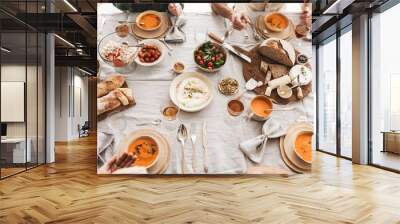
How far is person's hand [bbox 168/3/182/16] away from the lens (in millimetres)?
5914

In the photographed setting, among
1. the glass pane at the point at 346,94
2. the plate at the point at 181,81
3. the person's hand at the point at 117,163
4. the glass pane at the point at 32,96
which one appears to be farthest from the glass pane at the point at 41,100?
the glass pane at the point at 346,94

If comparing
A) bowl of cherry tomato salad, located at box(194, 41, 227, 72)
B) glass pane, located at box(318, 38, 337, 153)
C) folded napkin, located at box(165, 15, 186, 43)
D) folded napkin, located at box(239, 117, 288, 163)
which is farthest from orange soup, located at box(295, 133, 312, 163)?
glass pane, located at box(318, 38, 337, 153)

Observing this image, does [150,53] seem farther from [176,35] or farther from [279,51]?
[279,51]

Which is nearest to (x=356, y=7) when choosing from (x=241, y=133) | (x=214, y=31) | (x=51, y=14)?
(x=214, y=31)

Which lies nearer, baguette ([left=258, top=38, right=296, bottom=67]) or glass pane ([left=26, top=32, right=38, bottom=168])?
baguette ([left=258, top=38, right=296, bottom=67])

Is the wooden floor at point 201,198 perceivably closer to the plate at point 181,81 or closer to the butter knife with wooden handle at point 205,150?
the butter knife with wooden handle at point 205,150

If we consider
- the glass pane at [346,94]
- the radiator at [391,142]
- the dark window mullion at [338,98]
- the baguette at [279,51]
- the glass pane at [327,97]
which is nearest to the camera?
the baguette at [279,51]

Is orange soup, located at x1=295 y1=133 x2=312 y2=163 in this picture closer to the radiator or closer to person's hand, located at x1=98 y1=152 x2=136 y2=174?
the radiator

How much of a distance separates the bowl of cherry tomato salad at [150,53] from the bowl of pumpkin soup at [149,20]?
0.21 m

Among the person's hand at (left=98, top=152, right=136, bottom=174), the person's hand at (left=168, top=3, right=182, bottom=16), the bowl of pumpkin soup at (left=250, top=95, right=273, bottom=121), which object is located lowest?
the person's hand at (left=98, top=152, right=136, bottom=174)

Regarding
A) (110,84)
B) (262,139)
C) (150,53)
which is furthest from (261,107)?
(110,84)

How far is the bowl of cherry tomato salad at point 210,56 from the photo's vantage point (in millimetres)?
5898

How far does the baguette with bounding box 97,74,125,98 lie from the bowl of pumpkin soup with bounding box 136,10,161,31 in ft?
2.89

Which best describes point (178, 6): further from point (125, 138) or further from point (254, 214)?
point (254, 214)
